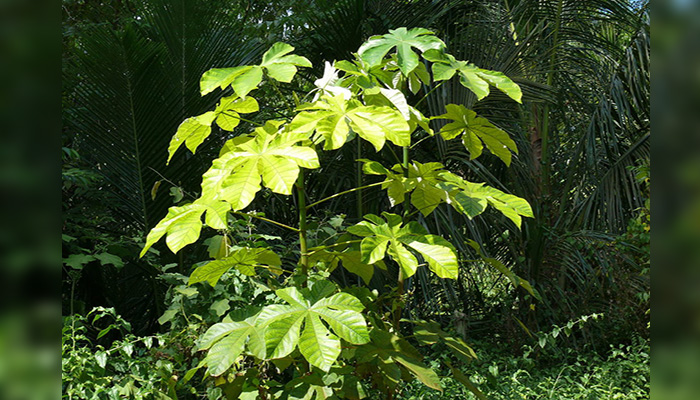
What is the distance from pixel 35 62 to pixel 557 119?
203 inches

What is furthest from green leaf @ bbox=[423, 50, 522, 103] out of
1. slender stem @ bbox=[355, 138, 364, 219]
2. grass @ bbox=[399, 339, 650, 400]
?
slender stem @ bbox=[355, 138, 364, 219]

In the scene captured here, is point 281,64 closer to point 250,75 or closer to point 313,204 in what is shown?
point 250,75

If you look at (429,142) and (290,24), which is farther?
(290,24)

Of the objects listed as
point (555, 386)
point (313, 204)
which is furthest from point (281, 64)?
point (555, 386)

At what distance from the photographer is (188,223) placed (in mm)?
1605

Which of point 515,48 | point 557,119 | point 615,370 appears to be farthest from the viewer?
point 557,119

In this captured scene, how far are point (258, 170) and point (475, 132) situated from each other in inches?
34.0

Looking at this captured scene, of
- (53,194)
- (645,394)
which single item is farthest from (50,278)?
(645,394)

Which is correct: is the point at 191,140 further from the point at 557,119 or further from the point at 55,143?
the point at 557,119

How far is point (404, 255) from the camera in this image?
159cm

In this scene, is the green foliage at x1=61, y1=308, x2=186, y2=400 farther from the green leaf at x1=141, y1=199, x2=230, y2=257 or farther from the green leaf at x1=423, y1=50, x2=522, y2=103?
the green leaf at x1=423, y1=50, x2=522, y2=103

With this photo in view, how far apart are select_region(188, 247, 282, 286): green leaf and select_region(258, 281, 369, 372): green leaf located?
25 cm

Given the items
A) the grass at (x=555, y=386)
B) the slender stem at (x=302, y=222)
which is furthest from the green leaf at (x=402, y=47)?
the grass at (x=555, y=386)

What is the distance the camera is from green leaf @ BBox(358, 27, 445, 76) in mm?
1674
